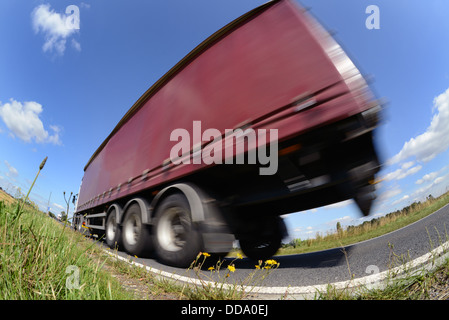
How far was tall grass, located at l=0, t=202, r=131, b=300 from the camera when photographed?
1044 millimetres

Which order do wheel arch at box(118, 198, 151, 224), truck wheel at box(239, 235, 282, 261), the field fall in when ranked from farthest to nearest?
wheel arch at box(118, 198, 151, 224)
truck wheel at box(239, 235, 282, 261)
the field

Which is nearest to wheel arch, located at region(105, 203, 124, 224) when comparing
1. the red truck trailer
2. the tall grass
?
the red truck trailer

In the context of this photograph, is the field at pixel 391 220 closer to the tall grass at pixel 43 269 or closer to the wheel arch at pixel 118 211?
the tall grass at pixel 43 269

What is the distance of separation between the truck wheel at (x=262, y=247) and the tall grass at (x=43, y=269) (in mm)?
2534

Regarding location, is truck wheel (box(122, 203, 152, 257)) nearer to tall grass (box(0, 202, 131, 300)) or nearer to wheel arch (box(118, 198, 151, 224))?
wheel arch (box(118, 198, 151, 224))

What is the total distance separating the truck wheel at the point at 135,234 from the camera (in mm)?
3926

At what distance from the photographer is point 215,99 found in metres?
2.91

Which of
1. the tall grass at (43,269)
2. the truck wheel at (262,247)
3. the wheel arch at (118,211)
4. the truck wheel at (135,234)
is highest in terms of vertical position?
the wheel arch at (118,211)

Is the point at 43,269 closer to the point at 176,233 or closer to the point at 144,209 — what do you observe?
the point at 176,233

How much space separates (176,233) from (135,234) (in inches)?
81.9

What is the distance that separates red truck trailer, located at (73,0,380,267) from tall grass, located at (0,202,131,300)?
74 cm

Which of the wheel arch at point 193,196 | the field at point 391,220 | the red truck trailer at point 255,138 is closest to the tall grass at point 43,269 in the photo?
the red truck trailer at point 255,138

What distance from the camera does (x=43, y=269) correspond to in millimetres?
1230

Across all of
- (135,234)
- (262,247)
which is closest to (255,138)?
(262,247)
